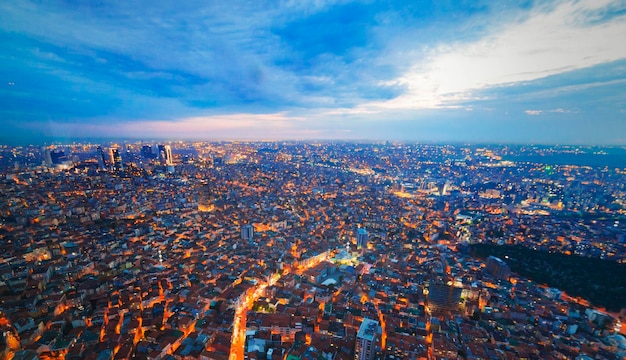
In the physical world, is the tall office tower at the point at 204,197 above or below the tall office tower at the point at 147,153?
below

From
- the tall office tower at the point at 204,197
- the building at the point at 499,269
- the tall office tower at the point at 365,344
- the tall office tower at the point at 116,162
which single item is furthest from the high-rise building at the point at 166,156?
the building at the point at 499,269

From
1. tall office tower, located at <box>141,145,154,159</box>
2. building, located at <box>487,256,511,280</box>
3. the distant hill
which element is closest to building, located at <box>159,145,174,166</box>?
tall office tower, located at <box>141,145,154,159</box>

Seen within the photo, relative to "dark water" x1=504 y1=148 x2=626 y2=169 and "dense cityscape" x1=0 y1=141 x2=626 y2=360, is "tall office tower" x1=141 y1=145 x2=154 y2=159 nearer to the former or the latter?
"dense cityscape" x1=0 y1=141 x2=626 y2=360

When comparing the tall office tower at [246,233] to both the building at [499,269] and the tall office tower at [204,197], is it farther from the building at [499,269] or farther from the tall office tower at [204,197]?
the building at [499,269]

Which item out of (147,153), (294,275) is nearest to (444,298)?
(294,275)

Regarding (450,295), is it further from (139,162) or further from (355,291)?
(139,162)

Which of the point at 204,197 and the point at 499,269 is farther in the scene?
the point at 204,197

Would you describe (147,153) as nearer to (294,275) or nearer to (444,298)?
(294,275)
